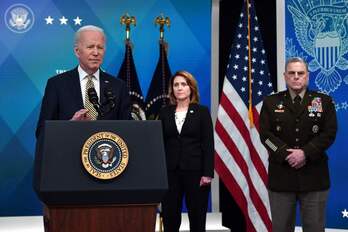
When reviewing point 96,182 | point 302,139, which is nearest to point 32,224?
point 302,139

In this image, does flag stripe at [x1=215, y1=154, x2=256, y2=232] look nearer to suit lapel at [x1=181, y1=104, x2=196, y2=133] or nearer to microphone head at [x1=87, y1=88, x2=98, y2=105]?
suit lapel at [x1=181, y1=104, x2=196, y2=133]

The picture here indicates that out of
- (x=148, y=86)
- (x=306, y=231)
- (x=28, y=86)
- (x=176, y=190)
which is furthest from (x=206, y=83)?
(x=306, y=231)

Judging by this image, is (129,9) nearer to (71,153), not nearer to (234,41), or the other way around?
(234,41)

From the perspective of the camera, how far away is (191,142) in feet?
13.2

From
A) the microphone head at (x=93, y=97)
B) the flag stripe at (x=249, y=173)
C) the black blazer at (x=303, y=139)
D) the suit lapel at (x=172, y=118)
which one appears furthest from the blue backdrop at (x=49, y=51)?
the microphone head at (x=93, y=97)

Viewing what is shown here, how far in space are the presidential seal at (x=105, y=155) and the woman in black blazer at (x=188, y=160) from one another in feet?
6.87

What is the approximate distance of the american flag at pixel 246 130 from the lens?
5.07 m

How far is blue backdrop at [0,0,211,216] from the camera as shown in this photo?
5.77m

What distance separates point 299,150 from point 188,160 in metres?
0.81

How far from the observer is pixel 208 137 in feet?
13.4

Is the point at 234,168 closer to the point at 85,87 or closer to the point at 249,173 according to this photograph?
the point at 249,173

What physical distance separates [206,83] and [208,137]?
7.08ft

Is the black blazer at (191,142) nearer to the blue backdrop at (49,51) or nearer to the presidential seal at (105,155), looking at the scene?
the blue backdrop at (49,51)

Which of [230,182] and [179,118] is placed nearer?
[179,118]
